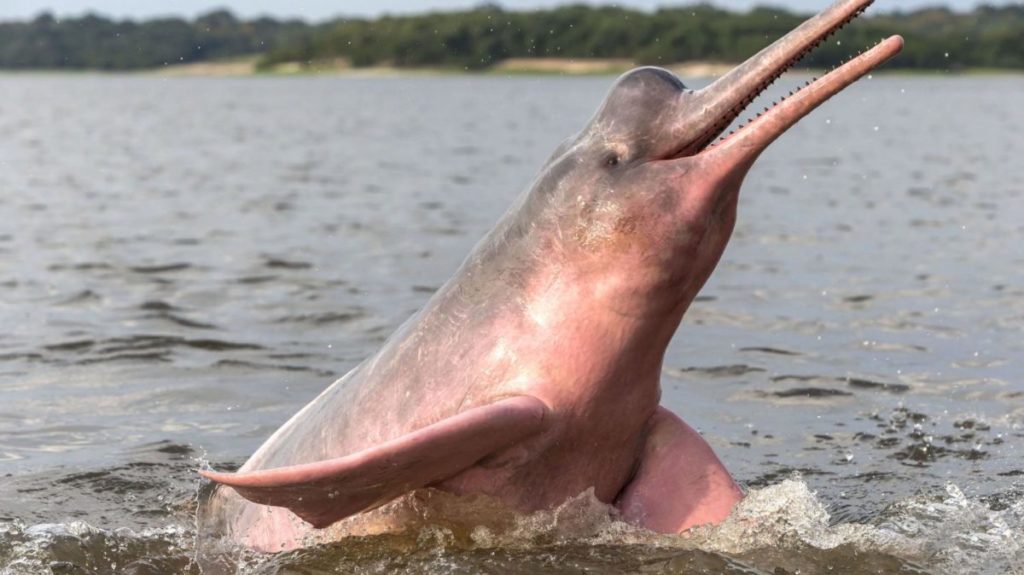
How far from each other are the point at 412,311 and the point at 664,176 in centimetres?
872

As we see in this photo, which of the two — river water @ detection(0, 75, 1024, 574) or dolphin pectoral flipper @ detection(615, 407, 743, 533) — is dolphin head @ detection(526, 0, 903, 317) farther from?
river water @ detection(0, 75, 1024, 574)

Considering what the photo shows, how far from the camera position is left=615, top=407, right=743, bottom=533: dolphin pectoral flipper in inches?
279

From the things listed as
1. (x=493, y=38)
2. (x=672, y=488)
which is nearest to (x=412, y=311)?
(x=672, y=488)

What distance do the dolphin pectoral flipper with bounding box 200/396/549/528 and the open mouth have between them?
1.43 m

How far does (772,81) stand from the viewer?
610 cm

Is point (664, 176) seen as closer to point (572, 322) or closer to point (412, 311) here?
point (572, 322)

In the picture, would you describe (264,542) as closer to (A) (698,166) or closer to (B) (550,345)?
(B) (550,345)

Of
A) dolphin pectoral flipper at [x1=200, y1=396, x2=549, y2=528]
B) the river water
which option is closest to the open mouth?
dolphin pectoral flipper at [x1=200, y1=396, x2=549, y2=528]

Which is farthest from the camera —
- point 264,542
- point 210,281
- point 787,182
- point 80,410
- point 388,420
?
point 787,182

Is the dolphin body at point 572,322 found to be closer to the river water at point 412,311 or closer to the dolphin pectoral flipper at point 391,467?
the dolphin pectoral flipper at point 391,467

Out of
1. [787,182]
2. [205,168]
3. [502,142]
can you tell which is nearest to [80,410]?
[787,182]

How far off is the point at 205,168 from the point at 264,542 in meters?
27.7

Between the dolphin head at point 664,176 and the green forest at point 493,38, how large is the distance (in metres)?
76.1

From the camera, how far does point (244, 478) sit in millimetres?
5961
